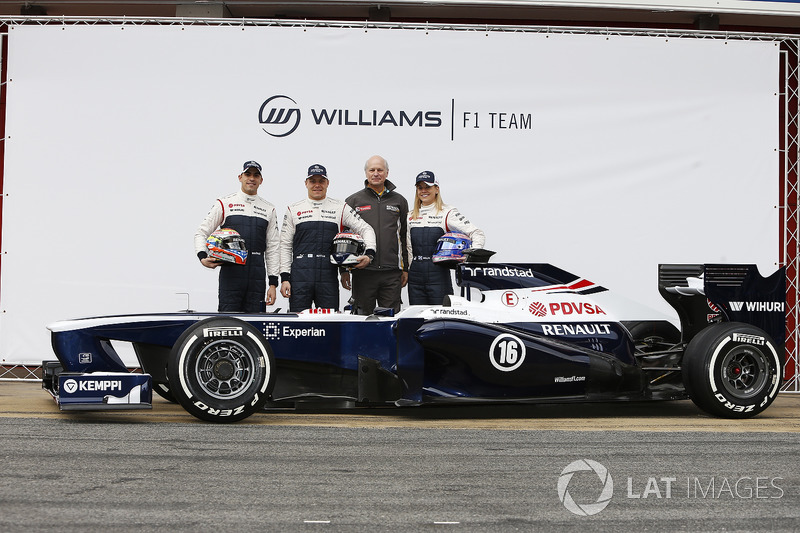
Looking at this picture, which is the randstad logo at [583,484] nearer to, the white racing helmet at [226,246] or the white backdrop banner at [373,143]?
the white racing helmet at [226,246]

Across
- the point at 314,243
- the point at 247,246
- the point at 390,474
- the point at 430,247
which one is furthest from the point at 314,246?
the point at 390,474

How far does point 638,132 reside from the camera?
31.2 feet

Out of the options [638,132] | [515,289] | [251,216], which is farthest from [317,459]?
[638,132]

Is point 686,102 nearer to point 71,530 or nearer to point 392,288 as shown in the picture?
point 392,288

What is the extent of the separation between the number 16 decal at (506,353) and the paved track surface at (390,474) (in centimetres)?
42

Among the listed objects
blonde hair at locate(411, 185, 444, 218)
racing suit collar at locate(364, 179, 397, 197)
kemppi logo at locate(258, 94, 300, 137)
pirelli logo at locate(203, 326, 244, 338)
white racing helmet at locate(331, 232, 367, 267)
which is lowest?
pirelli logo at locate(203, 326, 244, 338)

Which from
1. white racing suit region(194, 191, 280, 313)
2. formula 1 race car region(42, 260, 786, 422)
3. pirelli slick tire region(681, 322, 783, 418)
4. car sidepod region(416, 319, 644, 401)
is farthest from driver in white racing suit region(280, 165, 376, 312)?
pirelli slick tire region(681, 322, 783, 418)

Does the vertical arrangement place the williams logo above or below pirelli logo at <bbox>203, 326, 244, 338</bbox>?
above

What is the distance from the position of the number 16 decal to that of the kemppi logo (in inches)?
150

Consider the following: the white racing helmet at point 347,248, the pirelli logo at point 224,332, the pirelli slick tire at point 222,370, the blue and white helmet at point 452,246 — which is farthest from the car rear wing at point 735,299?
the pirelli logo at point 224,332

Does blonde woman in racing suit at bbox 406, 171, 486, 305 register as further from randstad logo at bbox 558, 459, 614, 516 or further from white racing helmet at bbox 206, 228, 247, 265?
randstad logo at bbox 558, 459, 614, 516

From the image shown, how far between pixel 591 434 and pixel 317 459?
203 centimetres

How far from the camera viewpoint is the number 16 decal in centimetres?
650

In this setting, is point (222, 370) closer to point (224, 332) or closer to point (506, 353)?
point (224, 332)
